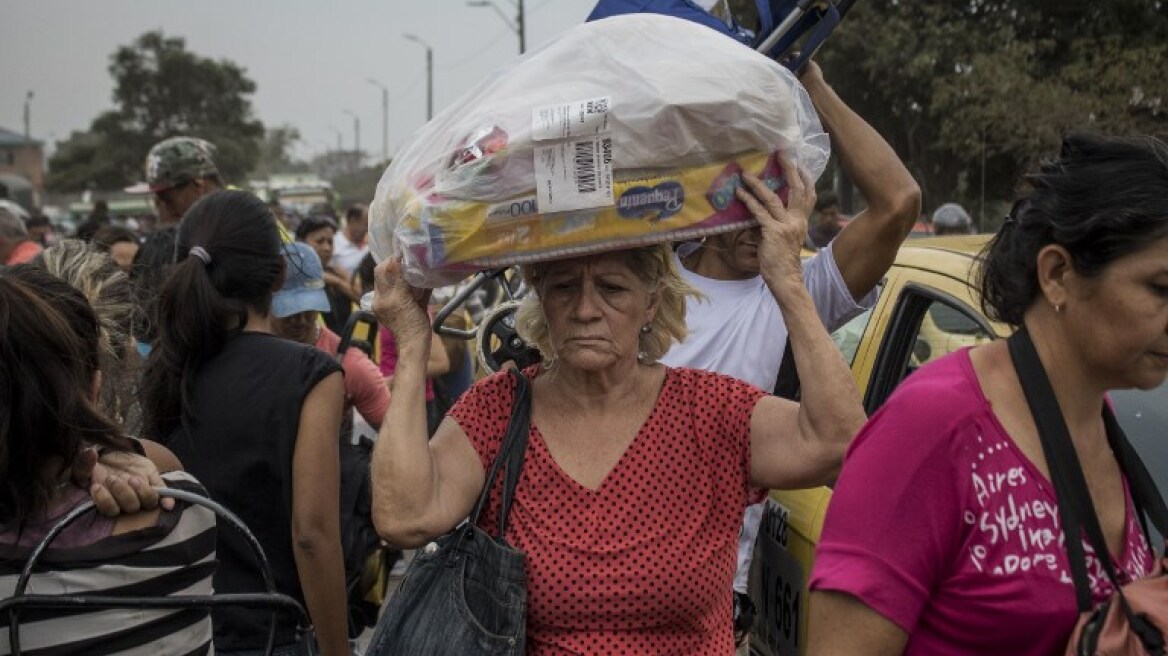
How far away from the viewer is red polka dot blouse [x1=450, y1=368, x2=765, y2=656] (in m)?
2.37

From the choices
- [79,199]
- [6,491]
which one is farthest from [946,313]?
[79,199]

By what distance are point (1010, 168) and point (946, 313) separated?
19.9m

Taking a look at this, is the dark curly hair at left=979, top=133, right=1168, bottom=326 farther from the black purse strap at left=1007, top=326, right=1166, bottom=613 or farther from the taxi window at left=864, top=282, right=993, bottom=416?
the taxi window at left=864, top=282, right=993, bottom=416

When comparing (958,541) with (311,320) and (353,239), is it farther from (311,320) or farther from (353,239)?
(353,239)

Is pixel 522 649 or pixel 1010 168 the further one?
pixel 1010 168

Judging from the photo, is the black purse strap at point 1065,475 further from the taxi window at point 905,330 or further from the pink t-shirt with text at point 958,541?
the taxi window at point 905,330

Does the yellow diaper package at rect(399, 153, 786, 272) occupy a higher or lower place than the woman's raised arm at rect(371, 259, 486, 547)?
higher

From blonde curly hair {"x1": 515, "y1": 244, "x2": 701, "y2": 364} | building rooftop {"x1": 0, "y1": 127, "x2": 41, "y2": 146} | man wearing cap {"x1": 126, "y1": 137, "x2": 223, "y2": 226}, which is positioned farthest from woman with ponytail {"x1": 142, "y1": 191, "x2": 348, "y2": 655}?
building rooftop {"x1": 0, "y1": 127, "x2": 41, "y2": 146}

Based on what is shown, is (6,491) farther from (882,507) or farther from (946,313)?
(946,313)

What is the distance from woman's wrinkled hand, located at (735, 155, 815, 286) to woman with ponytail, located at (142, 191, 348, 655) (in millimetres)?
1179

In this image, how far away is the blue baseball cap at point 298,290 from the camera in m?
3.80

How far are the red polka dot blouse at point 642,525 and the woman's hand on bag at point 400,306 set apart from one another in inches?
6.8

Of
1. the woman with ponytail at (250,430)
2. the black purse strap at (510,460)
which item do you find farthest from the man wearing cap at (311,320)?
the black purse strap at (510,460)

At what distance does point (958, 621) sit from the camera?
1832 millimetres
